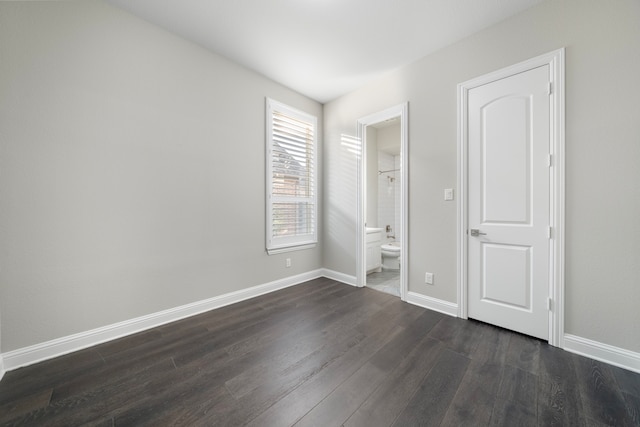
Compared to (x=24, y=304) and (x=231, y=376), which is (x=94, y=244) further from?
(x=231, y=376)

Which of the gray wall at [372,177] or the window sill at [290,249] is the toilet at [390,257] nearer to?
the gray wall at [372,177]

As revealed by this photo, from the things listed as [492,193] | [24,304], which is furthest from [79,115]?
[492,193]

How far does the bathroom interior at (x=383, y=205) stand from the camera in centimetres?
391

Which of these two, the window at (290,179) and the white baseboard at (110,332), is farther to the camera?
the window at (290,179)

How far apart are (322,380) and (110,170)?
2.33 m

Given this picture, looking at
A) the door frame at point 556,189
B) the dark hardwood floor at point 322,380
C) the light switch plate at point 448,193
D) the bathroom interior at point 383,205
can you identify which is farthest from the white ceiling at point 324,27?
the dark hardwood floor at point 322,380

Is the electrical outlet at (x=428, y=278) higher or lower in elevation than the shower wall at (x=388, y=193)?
lower

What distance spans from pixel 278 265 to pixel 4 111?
266 cm

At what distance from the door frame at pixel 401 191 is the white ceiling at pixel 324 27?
0.55 meters

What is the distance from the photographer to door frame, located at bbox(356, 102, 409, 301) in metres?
2.79

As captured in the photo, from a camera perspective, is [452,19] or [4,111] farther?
[452,19]

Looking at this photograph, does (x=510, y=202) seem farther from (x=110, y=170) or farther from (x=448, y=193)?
(x=110, y=170)

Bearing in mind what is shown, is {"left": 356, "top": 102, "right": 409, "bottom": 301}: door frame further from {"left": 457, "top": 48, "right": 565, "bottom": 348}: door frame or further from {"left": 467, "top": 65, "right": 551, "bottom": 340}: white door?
{"left": 457, "top": 48, "right": 565, "bottom": 348}: door frame

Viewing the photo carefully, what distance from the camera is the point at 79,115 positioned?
1.88 metres
